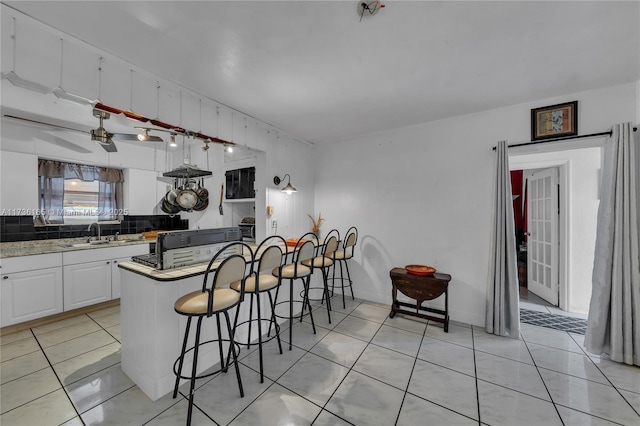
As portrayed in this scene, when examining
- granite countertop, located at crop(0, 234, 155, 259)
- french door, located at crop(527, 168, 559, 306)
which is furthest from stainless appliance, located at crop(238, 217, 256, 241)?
french door, located at crop(527, 168, 559, 306)

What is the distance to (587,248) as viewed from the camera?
118 inches

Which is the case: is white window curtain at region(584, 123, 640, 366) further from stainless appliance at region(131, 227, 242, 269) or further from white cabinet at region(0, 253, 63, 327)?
white cabinet at region(0, 253, 63, 327)

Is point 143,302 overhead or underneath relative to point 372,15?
underneath

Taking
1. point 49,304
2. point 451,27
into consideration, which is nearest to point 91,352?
point 49,304

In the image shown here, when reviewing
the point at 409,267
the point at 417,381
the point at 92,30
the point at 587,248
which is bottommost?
the point at 417,381

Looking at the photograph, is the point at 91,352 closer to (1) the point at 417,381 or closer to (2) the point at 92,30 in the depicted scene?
(2) the point at 92,30

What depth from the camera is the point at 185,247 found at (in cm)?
188

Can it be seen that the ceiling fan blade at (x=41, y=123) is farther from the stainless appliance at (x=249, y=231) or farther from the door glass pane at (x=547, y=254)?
the door glass pane at (x=547, y=254)

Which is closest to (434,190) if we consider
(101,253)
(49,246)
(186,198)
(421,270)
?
(421,270)

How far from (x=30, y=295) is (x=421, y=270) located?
4.44 metres

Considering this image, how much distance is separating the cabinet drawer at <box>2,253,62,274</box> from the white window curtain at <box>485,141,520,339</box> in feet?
16.3

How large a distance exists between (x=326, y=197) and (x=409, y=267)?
1709 millimetres

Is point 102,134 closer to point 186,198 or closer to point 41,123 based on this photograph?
point 186,198

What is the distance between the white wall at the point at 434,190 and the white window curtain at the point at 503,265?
0.49 ft
